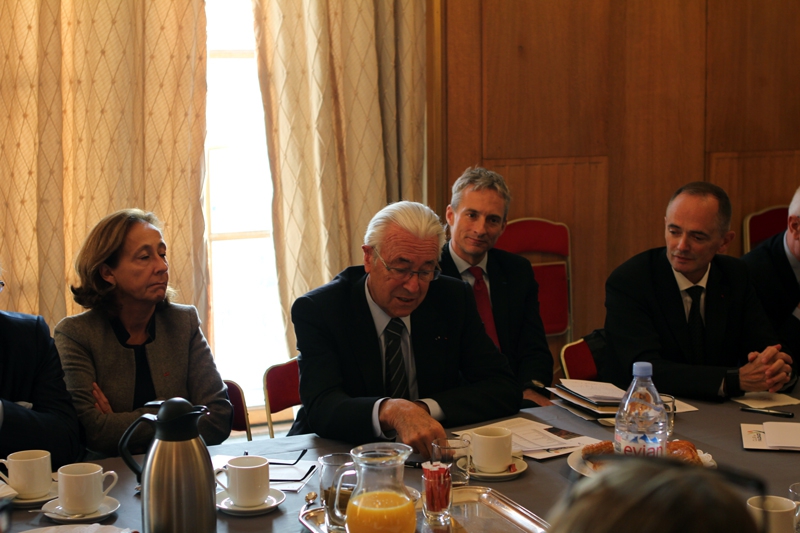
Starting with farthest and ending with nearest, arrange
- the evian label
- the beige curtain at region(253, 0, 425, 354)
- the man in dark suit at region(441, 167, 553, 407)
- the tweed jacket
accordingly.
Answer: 1. the beige curtain at region(253, 0, 425, 354)
2. the man in dark suit at region(441, 167, 553, 407)
3. the tweed jacket
4. the evian label

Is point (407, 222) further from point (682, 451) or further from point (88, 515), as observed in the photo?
point (88, 515)

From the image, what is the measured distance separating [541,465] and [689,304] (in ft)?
4.66

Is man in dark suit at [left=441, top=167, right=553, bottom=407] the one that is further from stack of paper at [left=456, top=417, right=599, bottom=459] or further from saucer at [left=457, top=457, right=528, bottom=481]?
saucer at [left=457, top=457, right=528, bottom=481]

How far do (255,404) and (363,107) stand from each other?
1.77 metres

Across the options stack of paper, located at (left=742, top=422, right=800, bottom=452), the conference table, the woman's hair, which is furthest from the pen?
the woman's hair

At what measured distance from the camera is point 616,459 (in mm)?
533

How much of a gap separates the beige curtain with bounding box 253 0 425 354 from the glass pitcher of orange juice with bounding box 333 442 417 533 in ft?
8.60

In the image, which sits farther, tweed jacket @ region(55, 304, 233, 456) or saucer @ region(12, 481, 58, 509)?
tweed jacket @ region(55, 304, 233, 456)

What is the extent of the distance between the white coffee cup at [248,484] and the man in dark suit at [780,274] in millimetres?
2623

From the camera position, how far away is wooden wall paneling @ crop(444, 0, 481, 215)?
4.05 metres

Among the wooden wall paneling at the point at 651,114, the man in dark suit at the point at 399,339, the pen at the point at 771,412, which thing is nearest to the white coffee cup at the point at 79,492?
the man in dark suit at the point at 399,339

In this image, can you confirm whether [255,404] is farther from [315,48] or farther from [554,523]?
[554,523]

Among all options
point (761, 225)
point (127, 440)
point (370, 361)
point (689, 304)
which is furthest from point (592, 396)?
point (761, 225)

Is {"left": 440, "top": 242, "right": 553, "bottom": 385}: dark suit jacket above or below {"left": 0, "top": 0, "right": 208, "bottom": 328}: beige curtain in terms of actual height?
below
